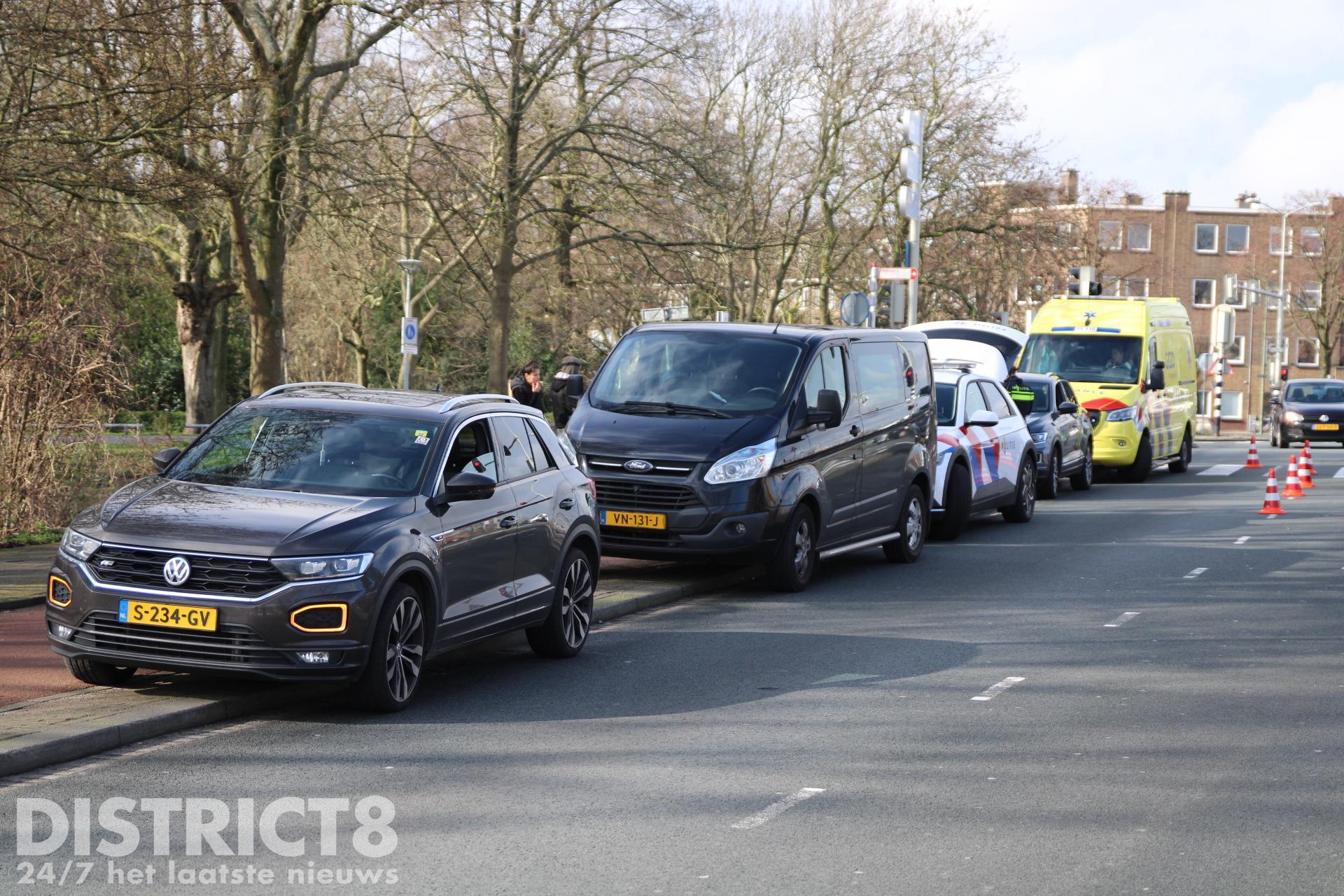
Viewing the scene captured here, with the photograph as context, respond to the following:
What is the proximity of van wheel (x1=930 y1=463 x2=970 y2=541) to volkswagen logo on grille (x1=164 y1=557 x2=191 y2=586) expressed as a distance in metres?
11.3

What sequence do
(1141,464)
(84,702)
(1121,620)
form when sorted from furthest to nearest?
(1141,464), (1121,620), (84,702)

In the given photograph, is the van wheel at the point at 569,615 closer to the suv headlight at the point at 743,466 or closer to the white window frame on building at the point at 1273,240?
the suv headlight at the point at 743,466

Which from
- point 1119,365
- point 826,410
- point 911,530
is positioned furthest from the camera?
point 1119,365

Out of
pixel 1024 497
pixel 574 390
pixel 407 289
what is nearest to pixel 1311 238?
pixel 407 289

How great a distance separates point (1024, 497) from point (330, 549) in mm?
13622

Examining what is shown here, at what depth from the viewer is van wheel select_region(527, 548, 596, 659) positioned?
32.7 ft

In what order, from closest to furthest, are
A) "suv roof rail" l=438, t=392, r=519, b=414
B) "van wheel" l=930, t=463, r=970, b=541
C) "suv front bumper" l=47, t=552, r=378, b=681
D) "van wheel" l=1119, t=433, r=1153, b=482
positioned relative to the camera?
"suv front bumper" l=47, t=552, r=378, b=681 < "suv roof rail" l=438, t=392, r=519, b=414 < "van wheel" l=930, t=463, r=970, b=541 < "van wheel" l=1119, t=433, r=1153, b=482

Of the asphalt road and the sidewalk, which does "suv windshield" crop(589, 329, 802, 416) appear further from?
the sidewalk

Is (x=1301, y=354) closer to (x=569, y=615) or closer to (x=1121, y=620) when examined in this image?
(x=1121, y=620)

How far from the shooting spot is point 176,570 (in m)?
7.74

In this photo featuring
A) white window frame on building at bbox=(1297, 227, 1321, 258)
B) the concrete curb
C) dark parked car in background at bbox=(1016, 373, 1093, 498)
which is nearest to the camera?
the concrete curb

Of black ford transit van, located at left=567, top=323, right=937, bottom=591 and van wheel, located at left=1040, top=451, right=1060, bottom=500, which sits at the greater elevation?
black ford transit van, located at left=567, top=323, right=937, bottom=591

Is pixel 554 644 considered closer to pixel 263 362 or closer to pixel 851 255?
pixel 263 362

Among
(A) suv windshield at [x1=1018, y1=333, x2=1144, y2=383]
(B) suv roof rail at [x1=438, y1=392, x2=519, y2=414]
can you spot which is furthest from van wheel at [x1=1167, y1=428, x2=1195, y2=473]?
(B) suv roof rail at [x1=438, y1=392, x2=519, y2=414]
